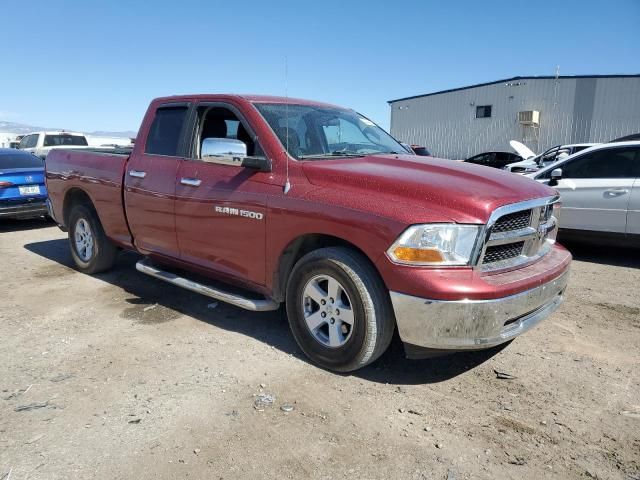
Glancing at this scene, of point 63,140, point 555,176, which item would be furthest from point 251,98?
point 63,140

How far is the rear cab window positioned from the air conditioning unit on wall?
27.9m

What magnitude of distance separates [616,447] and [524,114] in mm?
29390

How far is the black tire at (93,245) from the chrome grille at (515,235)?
4340mm

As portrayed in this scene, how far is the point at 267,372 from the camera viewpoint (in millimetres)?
3547

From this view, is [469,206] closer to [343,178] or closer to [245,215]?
[343,178]

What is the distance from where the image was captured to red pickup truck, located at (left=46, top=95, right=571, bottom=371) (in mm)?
2967

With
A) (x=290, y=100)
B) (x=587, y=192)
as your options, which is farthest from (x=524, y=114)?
(x=290, y=100)

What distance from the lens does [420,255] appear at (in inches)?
116

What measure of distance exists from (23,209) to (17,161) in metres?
1.26

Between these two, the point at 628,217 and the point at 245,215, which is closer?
the point at 245,215

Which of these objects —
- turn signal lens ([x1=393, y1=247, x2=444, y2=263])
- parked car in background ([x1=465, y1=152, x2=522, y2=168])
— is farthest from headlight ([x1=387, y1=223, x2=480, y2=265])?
parked car in background ([x1=465, y1=152, x2=522, y2=168])

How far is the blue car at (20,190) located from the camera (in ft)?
29.2

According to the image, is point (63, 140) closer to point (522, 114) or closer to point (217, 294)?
point (217, 294)

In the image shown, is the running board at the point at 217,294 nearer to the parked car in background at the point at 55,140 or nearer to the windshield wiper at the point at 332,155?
the windshield wiper at the point at 332,155
